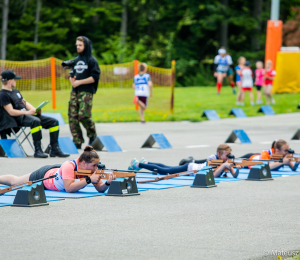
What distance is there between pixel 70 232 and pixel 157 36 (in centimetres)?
4997

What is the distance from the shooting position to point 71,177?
7875 mm

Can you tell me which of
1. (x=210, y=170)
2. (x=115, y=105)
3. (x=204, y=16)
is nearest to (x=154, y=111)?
(x=115, y=105)

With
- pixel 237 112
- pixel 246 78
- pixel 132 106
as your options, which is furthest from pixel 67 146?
pixel 246 78

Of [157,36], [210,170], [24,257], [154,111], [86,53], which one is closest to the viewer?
[24,257]

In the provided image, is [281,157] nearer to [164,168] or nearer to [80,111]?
[164,168]

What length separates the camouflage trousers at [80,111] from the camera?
13.1 meters

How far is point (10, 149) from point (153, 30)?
4409 centimetres

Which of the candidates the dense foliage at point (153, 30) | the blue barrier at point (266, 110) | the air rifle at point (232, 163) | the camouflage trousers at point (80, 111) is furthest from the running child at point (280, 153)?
the dense foliage at point (153, 30)

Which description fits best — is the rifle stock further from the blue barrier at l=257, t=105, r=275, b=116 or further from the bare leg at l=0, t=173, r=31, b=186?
the blue barrier at l=257, t=105, r=275, b=116

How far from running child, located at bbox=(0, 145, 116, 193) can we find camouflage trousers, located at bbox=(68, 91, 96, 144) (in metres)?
4.95

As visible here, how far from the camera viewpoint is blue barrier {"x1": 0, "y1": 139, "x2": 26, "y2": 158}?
1204 centimetres

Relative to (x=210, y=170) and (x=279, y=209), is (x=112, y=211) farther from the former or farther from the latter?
(x=210, y=170)

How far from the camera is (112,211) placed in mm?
6902

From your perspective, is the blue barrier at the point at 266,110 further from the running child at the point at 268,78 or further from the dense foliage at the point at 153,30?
the dense foliage at the point at 153,30
